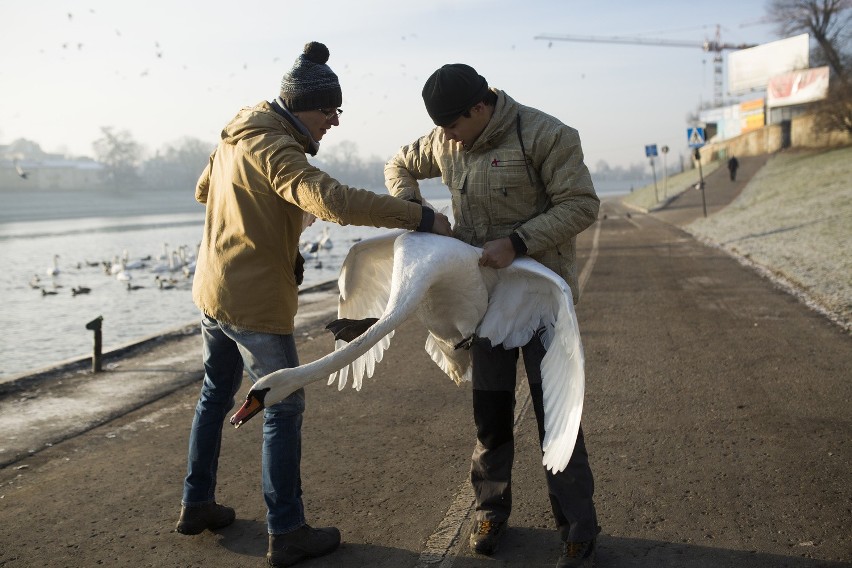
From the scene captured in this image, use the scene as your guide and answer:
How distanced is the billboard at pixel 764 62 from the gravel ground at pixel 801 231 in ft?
116

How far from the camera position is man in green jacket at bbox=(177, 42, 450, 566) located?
3.42 metres

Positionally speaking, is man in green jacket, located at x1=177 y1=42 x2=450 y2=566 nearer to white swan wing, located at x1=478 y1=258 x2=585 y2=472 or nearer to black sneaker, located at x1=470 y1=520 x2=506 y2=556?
white swan wing, located at x1=478 y1=258 x2=585 y2=472

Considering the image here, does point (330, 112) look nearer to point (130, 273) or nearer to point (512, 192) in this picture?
point (512, 192)

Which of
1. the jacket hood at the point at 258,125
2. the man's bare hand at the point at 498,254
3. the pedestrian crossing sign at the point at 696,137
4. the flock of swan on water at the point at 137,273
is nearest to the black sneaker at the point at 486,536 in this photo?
the man's bare hand at the point at 498,254

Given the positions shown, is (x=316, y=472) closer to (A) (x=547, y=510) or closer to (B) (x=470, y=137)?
(A) (x=547, y=510)

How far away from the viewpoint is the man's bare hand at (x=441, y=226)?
11.4 ft

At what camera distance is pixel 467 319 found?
3.47 meters

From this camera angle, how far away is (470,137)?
349 cm

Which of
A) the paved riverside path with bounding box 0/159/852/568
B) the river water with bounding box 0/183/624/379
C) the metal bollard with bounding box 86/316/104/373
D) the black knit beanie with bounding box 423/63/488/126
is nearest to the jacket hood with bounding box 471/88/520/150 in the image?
the black knit beanie with bounding box 423/63/488/126

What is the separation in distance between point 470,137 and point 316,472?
2338mm

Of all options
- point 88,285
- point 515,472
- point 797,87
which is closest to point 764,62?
point 797,87

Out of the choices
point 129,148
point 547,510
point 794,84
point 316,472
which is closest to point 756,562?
point 547,510

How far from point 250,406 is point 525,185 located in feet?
5.14

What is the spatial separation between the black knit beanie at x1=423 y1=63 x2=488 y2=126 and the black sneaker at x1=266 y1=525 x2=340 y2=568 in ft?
6.57
